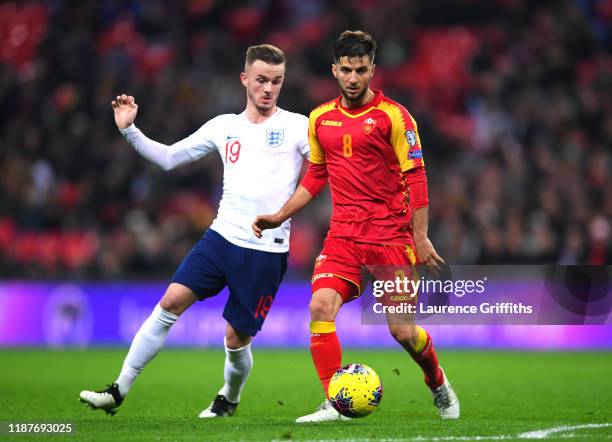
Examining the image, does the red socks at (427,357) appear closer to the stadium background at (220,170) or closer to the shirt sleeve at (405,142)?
the shirt sleeve at (405,142)

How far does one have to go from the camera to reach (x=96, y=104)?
691 inches

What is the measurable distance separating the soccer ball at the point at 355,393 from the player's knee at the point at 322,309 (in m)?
0.38

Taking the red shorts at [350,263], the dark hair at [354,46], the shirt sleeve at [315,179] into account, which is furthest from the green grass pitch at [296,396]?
the dark hair at [354,46]

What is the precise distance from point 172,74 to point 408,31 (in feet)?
13.6

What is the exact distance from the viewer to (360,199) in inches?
280

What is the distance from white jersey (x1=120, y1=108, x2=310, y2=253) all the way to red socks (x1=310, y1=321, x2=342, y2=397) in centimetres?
78

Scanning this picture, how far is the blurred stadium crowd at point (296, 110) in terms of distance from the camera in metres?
15.6

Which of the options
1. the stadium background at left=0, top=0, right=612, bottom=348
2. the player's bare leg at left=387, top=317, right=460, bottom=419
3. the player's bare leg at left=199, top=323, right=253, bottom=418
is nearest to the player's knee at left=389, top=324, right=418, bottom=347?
the player's bare leg at left=387, top=317, right=460, bottom=419

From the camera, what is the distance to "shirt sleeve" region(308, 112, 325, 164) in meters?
7.24

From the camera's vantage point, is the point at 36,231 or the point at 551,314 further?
the point at 36,231

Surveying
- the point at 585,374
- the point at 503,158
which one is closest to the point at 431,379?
the point at 585,374

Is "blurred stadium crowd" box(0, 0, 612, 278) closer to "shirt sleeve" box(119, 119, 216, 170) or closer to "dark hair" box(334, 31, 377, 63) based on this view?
"shirt sleeve" box(119, 119, 216, 170)

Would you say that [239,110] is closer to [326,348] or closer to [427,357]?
[427,357]

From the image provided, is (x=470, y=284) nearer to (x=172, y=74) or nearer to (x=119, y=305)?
(x=119, y=305)
